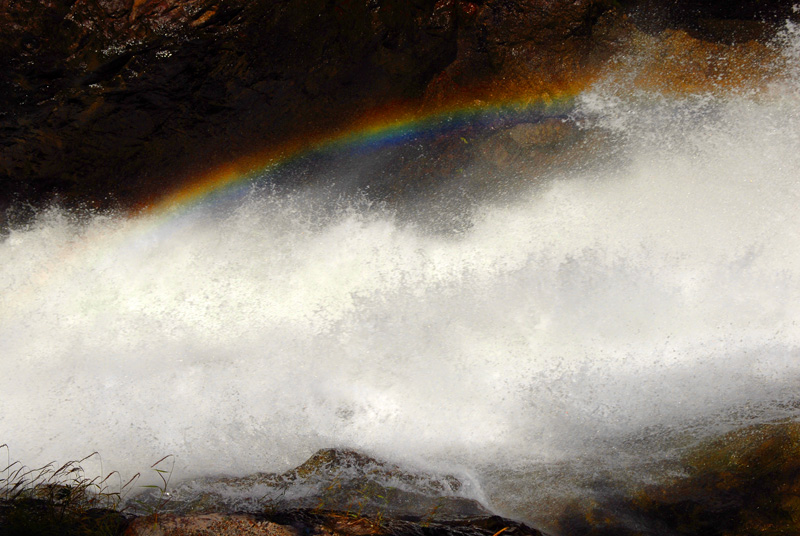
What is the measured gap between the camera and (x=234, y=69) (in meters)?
3.48

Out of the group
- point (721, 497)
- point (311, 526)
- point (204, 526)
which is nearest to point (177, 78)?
point (204, 526)

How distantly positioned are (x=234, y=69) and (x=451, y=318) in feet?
7.54

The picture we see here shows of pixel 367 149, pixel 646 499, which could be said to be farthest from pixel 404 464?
pixel 367 149

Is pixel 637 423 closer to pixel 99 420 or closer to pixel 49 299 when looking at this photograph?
pixel 99 420

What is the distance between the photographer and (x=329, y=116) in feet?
12.8

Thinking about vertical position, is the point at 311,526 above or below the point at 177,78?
below

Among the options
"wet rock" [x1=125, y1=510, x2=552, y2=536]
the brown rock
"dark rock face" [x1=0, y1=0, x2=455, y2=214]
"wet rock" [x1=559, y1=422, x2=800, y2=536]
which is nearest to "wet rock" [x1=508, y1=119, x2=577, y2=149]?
"dark rock face" [x1=0, y1=0, x2=455, y2=214]

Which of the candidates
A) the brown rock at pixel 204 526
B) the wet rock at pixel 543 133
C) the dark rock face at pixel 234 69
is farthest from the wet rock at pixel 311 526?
the wet rock at pixel 543 133

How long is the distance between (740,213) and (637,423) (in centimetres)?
162

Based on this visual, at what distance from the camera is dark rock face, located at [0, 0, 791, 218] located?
10.5 ft

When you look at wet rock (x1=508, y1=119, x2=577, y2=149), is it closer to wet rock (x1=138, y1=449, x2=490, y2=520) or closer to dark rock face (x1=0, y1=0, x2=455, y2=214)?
dark rock face (x1=0, y1=0, x2=455, y2=214)

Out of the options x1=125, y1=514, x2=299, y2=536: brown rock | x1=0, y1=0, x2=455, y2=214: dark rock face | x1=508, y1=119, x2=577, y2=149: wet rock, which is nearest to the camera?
x1=125, y1=514, x2=299, y2=536: brown rock

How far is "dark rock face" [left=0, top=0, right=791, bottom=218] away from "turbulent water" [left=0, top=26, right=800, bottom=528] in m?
0.38

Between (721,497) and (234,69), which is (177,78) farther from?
(721,497)
